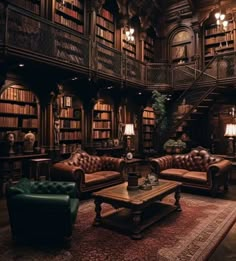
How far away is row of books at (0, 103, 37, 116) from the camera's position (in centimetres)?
576

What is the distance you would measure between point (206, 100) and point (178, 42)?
3839 mm

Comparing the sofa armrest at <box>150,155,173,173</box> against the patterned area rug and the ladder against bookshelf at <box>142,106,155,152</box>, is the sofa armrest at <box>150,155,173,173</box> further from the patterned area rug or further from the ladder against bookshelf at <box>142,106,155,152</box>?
the ladder against bookshelf at <box>142,106,155,152</box>

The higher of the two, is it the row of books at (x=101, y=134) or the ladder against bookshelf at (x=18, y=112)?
the ladder against bookshelf at (x=18, y=112)

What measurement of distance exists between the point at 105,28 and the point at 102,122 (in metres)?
3.25

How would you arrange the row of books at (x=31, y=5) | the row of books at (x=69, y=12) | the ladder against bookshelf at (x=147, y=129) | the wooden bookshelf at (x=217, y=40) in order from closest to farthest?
1. the row of books at (x=31, y=5)
2. the row of books at (x=69, y=12)
3. the wooden bookshelf at (x=217, y=40)
4. the ladder against bookshelf at (x=147, y=129)

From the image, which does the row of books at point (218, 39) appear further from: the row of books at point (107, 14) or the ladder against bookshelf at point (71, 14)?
the ladder against bookshelf at point (71, 14)

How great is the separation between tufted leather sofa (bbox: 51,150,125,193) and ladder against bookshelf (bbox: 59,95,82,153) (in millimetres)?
1526

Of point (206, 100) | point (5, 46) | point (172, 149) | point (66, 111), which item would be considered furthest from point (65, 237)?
point (206, 100)

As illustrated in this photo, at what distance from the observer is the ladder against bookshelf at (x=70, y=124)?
709cm

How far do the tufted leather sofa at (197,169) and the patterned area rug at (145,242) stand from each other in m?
1.04

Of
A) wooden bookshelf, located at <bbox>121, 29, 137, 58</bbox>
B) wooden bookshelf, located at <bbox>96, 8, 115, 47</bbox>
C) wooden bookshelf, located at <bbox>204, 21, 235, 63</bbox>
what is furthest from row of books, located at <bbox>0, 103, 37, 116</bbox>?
wooden bookshelf, located at <bbox>204, 21, 235, 63</bbox>

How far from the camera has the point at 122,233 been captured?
3230 millimetres

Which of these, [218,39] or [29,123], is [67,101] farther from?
[218,39]

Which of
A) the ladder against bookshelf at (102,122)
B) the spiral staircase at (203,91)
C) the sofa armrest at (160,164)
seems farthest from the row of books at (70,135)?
the spiral staircase at (203,91)
